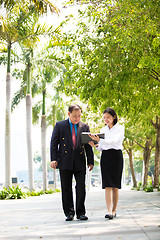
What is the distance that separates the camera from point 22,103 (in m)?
26.7

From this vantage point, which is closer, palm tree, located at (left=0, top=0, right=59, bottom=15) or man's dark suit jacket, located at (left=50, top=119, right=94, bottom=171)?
man's dark suit jacket, located at (left=50, top=119, right=94, bottom=171)

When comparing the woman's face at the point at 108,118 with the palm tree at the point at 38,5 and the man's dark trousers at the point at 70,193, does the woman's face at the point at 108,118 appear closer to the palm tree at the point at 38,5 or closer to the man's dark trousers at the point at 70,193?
the man's dark trousers at the point at 70,193

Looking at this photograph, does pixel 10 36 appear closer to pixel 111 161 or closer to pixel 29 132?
pixel 29 132

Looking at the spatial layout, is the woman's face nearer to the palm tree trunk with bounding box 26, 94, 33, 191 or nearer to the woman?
the woman

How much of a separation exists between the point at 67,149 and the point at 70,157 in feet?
0.46

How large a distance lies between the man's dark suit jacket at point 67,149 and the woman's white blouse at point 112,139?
33 cm

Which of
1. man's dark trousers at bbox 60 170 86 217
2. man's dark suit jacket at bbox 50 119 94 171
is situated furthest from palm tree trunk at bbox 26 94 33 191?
man's dark suit jacket at bbox 50 119 94 171

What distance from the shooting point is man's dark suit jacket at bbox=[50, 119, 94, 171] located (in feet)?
21.1

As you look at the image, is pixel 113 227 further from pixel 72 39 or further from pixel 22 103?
pixel 22 103

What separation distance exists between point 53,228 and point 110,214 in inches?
42.6

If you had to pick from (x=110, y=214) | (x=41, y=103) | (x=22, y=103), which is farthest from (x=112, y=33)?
(x=41, y=103)

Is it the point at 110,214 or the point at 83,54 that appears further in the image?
the point at 83,54

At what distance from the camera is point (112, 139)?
6.32 meters

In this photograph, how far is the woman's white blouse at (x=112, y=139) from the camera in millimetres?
6254
